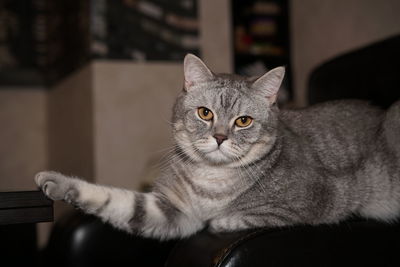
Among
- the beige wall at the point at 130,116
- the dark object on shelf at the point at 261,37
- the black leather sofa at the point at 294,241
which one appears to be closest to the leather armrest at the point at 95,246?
the black leather sofa at the point at 294,241

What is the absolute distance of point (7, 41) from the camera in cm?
355

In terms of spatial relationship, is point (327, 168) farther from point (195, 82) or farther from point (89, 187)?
point (89, 187)

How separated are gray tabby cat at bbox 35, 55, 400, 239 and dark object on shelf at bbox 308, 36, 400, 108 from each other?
0.94 feet

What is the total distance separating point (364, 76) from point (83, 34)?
168 cm

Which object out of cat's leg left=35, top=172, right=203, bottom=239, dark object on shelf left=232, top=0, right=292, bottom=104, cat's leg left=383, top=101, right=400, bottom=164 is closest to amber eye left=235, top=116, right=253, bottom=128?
cat's leg left=35, top=172, right=203, bottom=239

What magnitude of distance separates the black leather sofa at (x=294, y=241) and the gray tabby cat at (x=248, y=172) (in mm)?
129

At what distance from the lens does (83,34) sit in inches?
114

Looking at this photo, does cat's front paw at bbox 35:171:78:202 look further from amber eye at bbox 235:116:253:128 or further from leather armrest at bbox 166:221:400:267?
amber eye at bbox 235:116:253:128

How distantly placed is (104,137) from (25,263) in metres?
1.23

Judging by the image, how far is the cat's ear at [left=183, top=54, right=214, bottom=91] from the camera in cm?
153

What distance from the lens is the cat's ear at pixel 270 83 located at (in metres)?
1.53

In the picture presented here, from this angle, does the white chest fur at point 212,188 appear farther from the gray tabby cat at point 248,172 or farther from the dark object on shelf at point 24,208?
the dark object on shelf at point 24,208

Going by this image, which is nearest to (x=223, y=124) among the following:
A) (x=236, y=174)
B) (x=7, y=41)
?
(x=236, y=174)

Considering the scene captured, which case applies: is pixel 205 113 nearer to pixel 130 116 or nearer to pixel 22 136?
pixel 130 116
